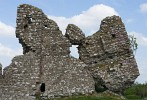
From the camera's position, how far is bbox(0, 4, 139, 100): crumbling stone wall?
3195 centimetres

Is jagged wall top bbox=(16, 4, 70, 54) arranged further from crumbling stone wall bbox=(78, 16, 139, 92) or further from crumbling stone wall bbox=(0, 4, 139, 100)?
crumbling stone wall bbox=(78, 16, 139, 92)

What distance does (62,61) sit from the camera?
1283 inches

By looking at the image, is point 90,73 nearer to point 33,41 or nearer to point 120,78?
point 120,78

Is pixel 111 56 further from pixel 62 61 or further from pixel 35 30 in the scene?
pixel 35 30

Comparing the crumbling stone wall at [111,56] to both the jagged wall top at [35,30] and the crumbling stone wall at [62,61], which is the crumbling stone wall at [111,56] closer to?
the crumbling stone wall at [62,61]

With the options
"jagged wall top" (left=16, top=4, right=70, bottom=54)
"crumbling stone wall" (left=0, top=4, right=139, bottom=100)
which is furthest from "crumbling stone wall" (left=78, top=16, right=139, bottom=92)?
"jagged wall top" (left=16, top=4, right=70, bottom=54)

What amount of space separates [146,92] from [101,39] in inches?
304

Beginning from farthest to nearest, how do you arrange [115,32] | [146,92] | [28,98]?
1. [146,92]
2. [115,32]
3. [28,98]

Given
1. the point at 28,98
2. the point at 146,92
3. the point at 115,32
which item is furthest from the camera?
the point at 146,92

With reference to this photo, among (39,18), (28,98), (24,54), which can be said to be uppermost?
(39,18)

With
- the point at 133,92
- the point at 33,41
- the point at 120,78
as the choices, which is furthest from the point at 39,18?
the point at 133,92

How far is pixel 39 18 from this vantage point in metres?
33.1

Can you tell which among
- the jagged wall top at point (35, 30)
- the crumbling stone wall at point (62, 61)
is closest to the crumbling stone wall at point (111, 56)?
the crumbling stone wall at point (62, 61)

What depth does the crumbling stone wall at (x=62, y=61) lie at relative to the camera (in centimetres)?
3195
